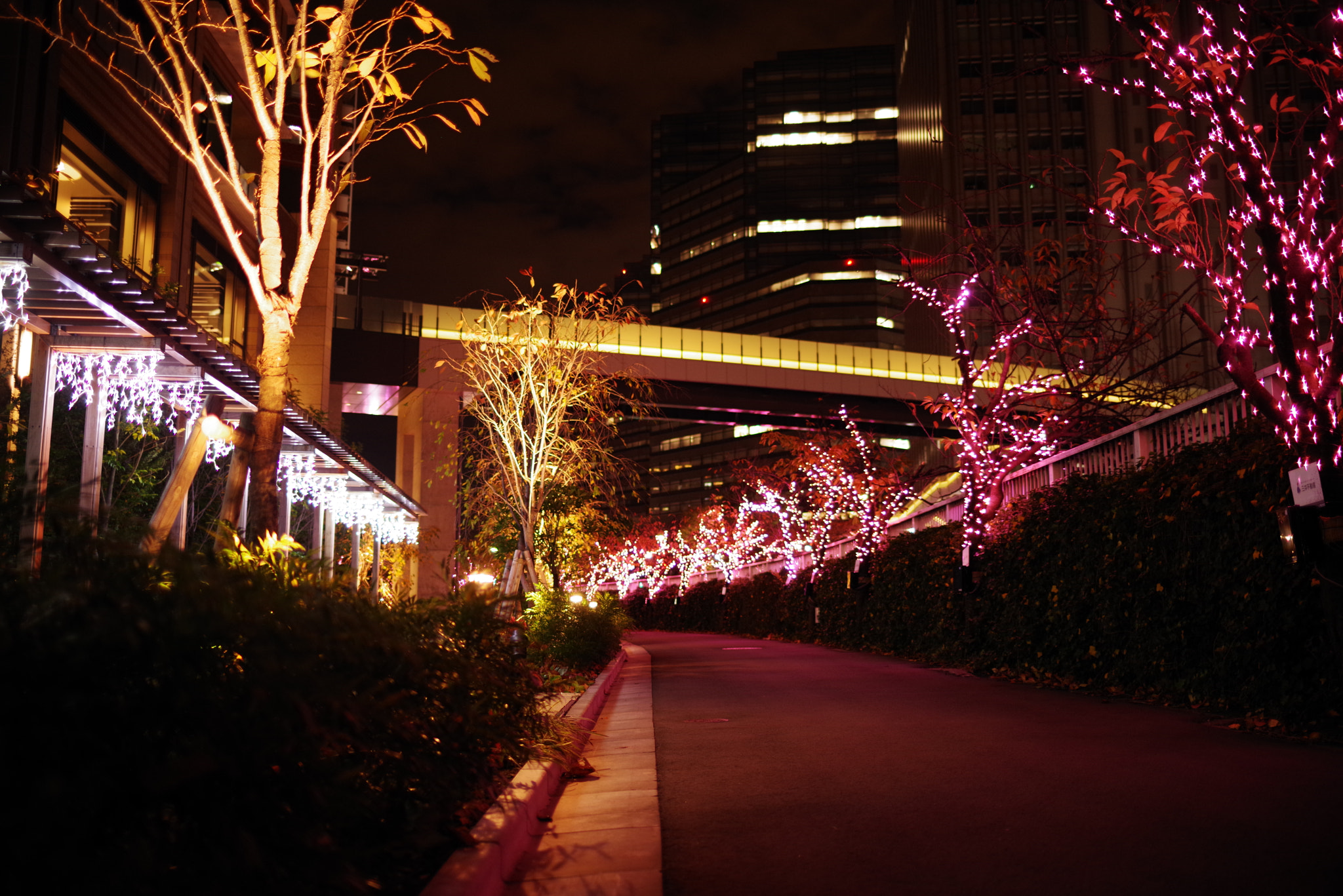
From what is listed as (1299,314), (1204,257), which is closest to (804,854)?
(1299,314)

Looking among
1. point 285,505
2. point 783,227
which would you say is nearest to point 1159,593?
point 285,505

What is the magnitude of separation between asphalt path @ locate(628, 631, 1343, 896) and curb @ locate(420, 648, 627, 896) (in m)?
0.74

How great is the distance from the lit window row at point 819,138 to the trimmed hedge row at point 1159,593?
162 metres

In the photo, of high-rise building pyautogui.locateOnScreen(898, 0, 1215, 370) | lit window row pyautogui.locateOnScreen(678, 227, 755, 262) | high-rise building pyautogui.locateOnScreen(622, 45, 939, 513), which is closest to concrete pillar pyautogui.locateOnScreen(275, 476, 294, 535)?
high-rise building pyautogui.locateOnScreen(898, 0, 1215, 370)

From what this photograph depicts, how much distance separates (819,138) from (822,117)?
3.74 m

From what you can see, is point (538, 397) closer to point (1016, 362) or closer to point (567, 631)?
point (567, 631)

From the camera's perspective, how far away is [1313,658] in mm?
8836

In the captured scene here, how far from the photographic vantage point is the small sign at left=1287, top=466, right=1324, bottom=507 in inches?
319

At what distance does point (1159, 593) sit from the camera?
1161 centimetres

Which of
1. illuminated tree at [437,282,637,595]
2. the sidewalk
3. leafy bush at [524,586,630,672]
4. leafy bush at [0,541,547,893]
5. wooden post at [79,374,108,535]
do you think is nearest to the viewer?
leafy bush at [0,541,547,893]

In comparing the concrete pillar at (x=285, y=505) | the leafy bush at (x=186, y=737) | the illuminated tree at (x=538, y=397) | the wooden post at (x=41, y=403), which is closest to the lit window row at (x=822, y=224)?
the illuminated tree at (x=538, y=397)

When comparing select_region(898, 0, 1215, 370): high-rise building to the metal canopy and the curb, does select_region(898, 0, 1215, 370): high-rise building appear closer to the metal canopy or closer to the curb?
the metal canopy

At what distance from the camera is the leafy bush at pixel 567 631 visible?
55.8ft

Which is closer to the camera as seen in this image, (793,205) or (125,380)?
(125,380)
